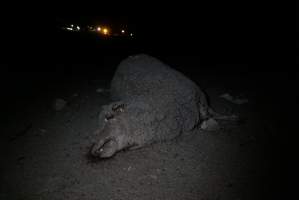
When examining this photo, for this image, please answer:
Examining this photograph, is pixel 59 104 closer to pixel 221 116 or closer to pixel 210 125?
pixel 210 125

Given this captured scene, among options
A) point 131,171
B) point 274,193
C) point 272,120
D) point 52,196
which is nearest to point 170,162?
point 131,171

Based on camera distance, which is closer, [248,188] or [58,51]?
[248,188]

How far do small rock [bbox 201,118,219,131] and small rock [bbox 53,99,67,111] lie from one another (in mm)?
2547

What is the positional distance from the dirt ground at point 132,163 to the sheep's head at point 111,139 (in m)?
0.11

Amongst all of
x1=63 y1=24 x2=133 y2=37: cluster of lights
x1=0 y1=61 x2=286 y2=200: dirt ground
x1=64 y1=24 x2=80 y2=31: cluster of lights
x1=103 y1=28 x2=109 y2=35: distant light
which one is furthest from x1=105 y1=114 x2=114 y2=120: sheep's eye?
x1=64 y1=24 x2=80 y2=31: cluster of lights

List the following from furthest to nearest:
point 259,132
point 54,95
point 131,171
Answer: point 54,95, point 259,132, point 131,171

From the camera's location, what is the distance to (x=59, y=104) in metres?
4.75

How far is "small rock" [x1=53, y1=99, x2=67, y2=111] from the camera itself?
4.71 m

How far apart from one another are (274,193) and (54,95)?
433 cm

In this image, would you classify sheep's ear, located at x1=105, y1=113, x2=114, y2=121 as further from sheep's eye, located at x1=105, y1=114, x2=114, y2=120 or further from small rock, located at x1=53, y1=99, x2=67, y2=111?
small rock, located at x1=53, y1=99, x2=67, y2=111

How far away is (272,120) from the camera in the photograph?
413 centimetres

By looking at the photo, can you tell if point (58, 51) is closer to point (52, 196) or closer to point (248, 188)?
point (52, 196)

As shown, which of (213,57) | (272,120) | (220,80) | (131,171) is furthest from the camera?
(213,57)

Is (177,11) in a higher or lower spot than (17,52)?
higher
